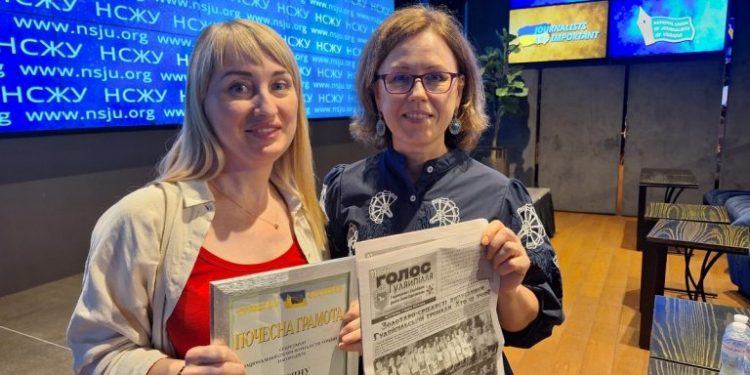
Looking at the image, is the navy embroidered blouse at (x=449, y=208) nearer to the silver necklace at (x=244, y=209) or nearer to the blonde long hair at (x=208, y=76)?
the silver necklace at (x=244, y=209)

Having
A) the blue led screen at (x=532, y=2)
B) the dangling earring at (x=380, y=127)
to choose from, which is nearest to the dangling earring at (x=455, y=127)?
the dangling earring at (x=380, y=127)

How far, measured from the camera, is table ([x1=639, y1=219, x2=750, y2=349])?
2555 millimetres

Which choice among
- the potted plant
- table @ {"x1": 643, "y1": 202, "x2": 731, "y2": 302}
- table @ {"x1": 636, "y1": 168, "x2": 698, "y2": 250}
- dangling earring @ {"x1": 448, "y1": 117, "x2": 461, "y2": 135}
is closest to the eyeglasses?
dangling earring @ {"x1": 448, "y1": 117, "x2": 461, "y2": 135}

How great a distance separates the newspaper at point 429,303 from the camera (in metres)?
0.74

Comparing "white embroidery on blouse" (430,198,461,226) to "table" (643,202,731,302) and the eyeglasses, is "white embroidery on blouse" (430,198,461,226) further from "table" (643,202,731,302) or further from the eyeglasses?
"table" (643,202,731,302)

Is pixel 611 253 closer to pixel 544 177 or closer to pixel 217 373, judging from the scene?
pixel 544 177

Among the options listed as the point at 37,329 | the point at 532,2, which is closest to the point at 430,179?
the point at 37,329

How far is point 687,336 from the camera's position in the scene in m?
1.46

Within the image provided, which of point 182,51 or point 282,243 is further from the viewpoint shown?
point 182,51

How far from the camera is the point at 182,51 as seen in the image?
2.68 metres

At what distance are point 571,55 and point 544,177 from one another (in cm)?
162

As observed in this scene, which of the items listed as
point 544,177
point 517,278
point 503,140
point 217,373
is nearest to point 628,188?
point 544,177

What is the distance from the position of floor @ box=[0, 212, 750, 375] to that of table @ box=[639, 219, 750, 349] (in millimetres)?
268

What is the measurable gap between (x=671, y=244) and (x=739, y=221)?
1.35 meters
